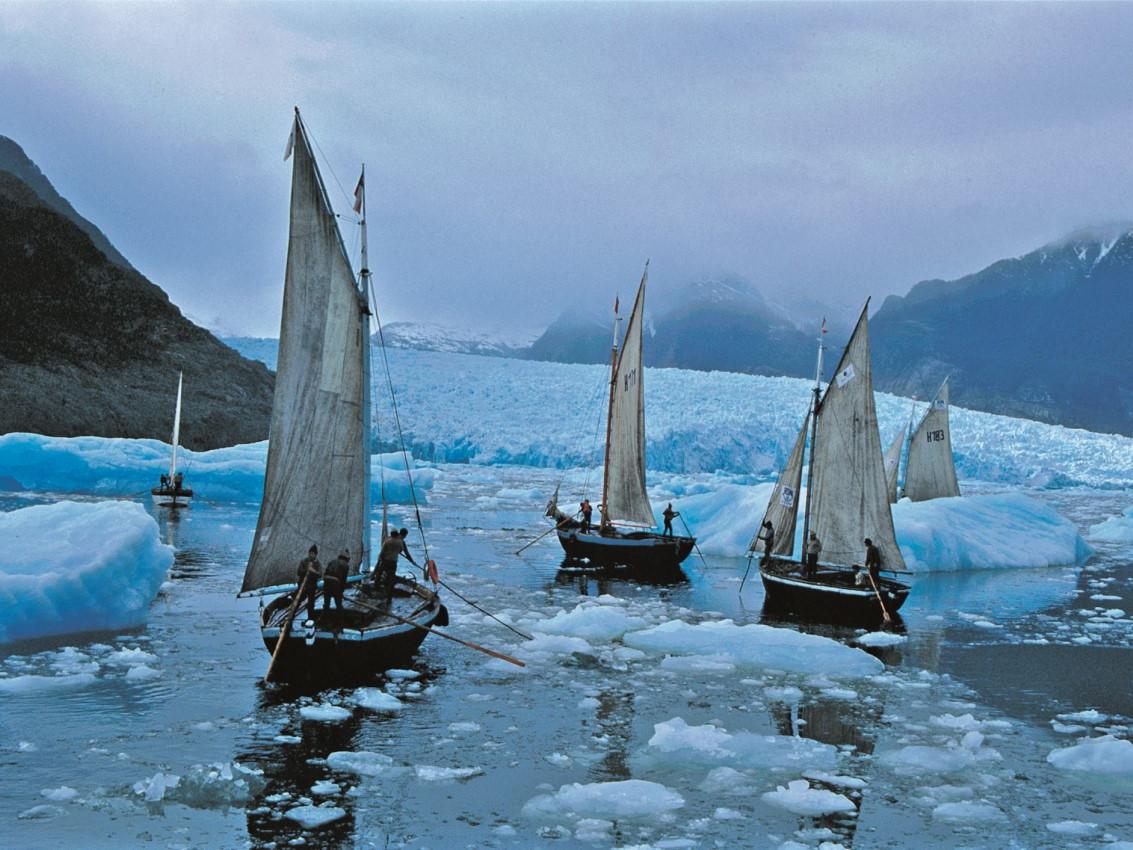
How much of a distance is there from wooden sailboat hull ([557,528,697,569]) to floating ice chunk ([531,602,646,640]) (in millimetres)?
9931

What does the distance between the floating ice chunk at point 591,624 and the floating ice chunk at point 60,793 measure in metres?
10.9

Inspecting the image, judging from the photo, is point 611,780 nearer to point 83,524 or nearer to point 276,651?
point 276,651

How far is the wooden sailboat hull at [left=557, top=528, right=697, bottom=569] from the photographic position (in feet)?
103

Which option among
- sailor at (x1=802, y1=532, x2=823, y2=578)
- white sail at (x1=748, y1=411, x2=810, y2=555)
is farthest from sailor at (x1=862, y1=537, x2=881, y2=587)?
white sail at (x1=748, y1=411, x2=810, y2=555)

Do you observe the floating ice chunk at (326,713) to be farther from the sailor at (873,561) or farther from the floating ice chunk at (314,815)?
the sailor at (873,561)

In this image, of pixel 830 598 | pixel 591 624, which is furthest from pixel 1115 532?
pixel 591 624

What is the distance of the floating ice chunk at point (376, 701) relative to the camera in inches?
591

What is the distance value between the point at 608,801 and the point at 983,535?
29619mm

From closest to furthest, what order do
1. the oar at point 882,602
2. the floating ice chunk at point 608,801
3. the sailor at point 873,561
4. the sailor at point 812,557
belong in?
the floating ice chunk at point 608,801
the oar at point 882,602
the sailor at point 873,561
the sailor at point 812,557

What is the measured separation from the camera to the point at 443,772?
1219cm

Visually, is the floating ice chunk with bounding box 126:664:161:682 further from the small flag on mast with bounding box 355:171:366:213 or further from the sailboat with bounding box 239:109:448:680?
the small flag on mast with bounding box 355:171:366:213

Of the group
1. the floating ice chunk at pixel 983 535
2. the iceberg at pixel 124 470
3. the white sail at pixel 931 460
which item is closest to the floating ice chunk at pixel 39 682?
the floating ice chunk at pixel 983 535

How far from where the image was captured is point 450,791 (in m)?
11.7

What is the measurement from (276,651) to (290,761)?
3.30 m
